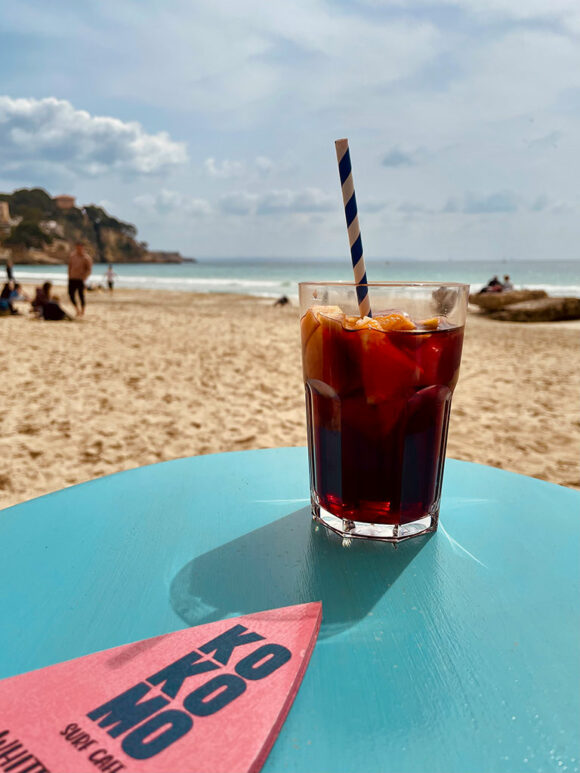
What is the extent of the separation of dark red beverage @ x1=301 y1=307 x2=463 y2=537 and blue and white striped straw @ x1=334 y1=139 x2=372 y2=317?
35 mm

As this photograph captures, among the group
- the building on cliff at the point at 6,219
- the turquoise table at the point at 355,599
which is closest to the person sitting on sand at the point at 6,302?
the turquoise table at the point at 355,599

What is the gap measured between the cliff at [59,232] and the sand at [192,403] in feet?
168

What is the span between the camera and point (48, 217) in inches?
2662

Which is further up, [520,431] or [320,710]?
[320,710]

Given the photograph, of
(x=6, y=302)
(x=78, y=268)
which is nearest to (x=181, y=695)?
(x=78, y=268)

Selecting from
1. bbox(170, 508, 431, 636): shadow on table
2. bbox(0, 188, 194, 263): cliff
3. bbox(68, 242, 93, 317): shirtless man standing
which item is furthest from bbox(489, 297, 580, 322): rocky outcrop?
bbox(0, 188, 194, 263): cliff

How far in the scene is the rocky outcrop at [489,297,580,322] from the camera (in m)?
12.2

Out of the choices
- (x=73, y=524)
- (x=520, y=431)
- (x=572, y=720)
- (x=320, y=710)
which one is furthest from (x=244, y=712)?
(x=520, y=431)

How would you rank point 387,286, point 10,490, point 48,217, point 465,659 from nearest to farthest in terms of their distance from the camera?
1. point 465,659
2. point 387,286
3. point 10,490
4. point 48,217

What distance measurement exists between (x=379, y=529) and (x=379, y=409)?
0.20 metres

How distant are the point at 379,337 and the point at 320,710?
530 mm

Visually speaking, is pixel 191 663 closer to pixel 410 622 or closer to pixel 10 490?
pixel 410 622

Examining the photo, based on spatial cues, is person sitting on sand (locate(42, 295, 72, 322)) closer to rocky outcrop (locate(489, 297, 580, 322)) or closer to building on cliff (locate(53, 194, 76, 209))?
rocky outcrop (locate(489, 297, 580, 322))

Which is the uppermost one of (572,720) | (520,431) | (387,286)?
(387,286)
